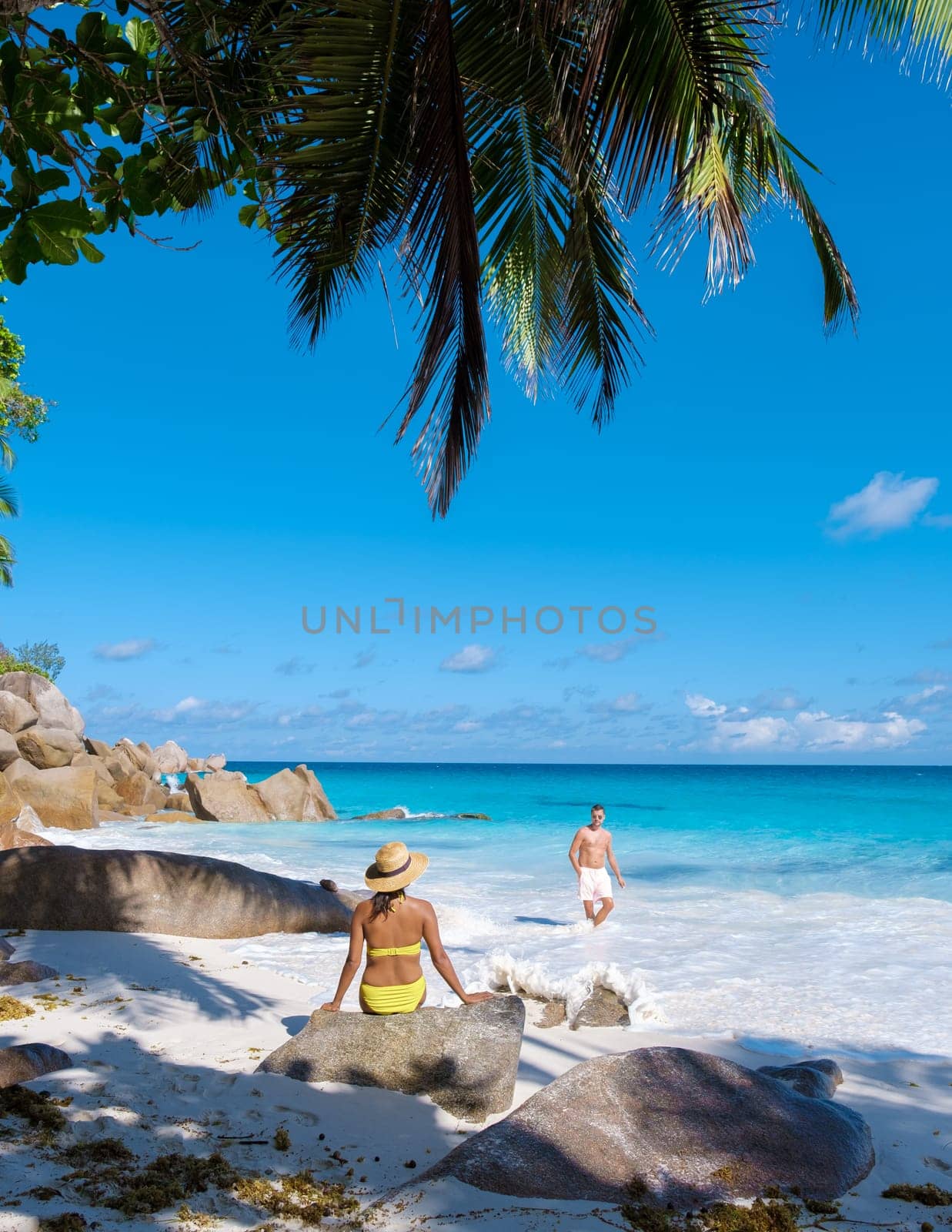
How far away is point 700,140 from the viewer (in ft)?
14.8

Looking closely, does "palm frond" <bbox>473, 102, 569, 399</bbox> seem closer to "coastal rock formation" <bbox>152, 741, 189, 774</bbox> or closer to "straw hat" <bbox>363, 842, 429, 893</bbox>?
"straw hat" <bbox>363, 842, 429, 893</bbox>

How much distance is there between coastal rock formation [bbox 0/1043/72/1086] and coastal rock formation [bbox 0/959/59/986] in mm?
1811

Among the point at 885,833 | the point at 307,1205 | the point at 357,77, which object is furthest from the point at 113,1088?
the point at 885,833

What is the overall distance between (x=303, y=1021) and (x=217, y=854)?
11.7 m

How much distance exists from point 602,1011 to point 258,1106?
8.49 feet

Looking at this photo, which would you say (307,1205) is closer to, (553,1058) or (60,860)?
(553,1058)

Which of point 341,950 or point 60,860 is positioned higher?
point 60,860

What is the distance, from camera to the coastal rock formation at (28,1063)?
3.81 metres

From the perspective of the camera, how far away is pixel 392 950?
4.49 meters

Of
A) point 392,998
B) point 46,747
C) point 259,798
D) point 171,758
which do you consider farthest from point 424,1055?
point 171,758

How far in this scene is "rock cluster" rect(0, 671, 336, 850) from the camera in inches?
658

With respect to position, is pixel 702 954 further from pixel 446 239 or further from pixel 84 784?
pixel 84 784

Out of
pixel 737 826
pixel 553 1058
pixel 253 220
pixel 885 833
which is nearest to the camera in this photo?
pixel 553 1058

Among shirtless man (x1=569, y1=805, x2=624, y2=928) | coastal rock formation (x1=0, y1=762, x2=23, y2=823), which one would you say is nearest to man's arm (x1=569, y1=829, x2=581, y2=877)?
shirtless man (x1=569, y1=805, x2=624, y2=928)
